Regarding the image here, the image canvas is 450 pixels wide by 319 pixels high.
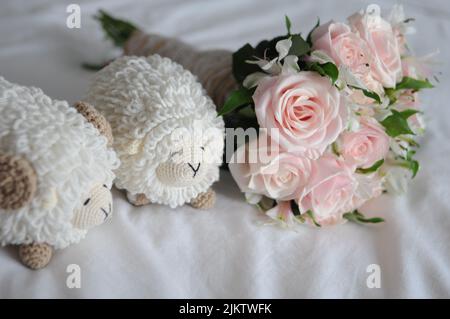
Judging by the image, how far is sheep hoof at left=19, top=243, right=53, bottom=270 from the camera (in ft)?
1.84

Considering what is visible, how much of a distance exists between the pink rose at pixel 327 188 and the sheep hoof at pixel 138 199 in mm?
219

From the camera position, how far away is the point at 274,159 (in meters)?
0.64

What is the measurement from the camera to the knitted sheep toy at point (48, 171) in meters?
0.49

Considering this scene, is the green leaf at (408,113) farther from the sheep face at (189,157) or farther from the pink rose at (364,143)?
the sheep face at (189,157)

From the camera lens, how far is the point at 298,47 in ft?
2.12

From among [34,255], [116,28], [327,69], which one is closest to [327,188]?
[327,69]

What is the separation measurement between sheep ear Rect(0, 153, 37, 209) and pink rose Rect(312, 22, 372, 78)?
16.3 inches

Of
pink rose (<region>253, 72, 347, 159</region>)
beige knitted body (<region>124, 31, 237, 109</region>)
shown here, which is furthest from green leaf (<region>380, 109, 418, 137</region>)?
beige knitted body (<region>124, 31, 237, 109</region>)

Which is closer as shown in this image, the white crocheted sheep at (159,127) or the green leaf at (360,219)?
the white crocheted sheep at (159,127)

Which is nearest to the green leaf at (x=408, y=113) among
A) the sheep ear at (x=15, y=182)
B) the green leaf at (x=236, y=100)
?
the green leaf at (x=236, y=100)

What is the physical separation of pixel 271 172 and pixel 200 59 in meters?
0.28

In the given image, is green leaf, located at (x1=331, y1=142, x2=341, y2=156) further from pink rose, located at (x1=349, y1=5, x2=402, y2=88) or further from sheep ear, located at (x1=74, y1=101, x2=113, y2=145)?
sheep ear, located at (x1=74, y1=101, x2=113, y2=145)
